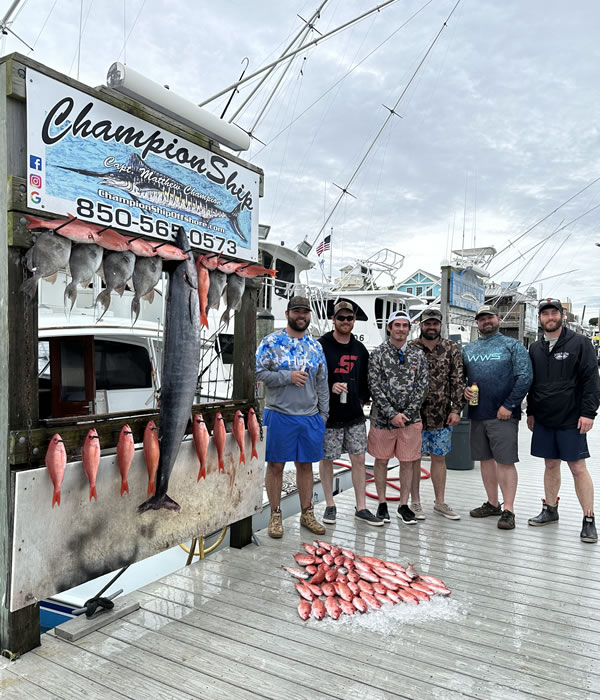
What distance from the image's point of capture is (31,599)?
2381 millimetres

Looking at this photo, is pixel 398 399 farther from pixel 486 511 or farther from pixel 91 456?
pixel 91 456

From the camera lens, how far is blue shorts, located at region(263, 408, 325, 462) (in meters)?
4.06

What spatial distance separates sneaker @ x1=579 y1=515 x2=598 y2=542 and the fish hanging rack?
3507mm

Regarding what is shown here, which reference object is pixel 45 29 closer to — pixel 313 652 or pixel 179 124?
pixel 179 124

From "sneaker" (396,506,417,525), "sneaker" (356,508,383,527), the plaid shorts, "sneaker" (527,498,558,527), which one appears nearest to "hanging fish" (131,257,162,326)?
the plaid shorts

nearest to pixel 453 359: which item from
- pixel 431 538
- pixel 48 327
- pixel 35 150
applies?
pixel 431 538

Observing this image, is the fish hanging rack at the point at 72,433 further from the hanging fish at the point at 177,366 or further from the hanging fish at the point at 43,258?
the hanging fish at the point at 43,258

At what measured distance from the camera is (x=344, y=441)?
4477 mm

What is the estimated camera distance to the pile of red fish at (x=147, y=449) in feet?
7.80

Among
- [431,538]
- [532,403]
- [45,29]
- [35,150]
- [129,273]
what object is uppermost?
[45,29]

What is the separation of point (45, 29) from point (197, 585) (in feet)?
34.0

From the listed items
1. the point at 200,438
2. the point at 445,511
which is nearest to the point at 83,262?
the point at 200,438

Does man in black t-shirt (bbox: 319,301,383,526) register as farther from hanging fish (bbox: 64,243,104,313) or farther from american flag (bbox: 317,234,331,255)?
american flag (bbox: 317,234,331,255)

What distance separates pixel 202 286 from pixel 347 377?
185 centimetres
